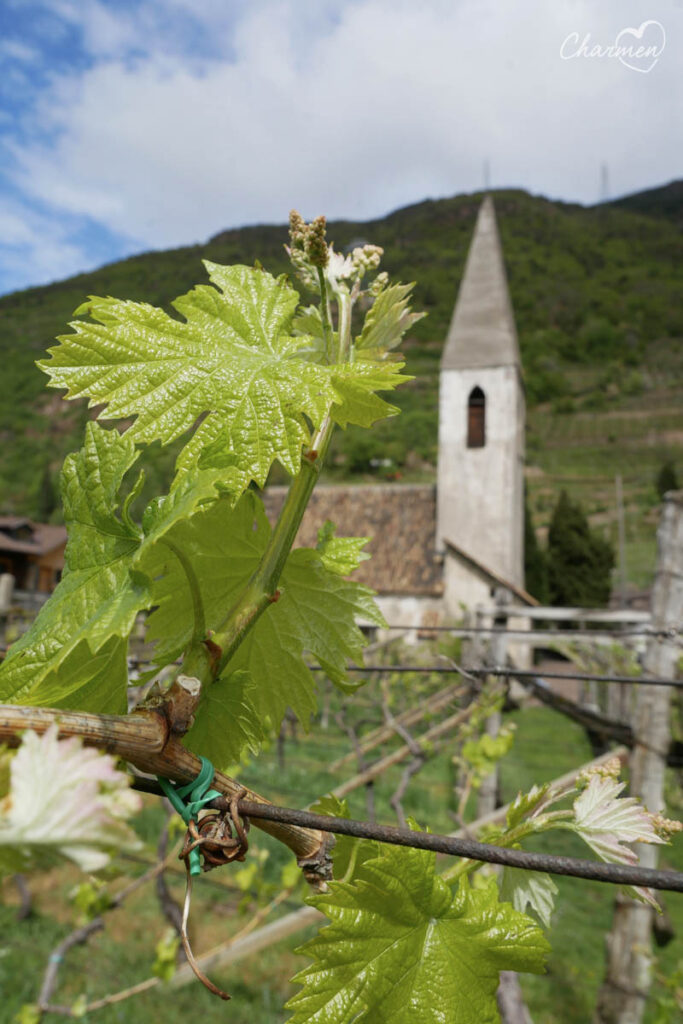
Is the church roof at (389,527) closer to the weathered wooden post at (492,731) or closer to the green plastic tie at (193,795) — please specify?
the weathered wooden post at (492,731)

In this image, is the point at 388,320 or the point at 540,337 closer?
the point at 388,320

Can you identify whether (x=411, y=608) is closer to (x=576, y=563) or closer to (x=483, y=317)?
(x=483, y=317)

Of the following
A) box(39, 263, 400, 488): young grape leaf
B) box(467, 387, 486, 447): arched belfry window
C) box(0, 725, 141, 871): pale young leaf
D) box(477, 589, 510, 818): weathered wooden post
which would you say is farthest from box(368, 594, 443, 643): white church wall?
box(0, 725, 141, 871): pale young leaf

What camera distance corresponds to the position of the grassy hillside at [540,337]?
48.7m

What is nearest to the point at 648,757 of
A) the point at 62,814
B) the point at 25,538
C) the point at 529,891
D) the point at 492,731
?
the point at 492,731

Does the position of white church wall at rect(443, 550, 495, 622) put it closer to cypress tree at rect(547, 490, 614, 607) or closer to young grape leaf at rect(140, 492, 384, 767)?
cypress tree at rect(547, 490, 614, 607)

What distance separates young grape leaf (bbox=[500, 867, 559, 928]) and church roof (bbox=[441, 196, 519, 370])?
17.1m

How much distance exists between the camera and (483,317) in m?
17.6

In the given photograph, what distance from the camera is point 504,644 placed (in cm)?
670

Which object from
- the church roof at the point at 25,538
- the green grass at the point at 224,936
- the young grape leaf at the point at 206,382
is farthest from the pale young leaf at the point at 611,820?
the church roof at the point at 25,538

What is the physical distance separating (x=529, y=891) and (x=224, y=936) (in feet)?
16.2

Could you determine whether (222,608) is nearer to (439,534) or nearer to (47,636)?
(47,636)

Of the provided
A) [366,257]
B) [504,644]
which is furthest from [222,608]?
[504,644]

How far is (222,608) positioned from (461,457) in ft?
53.6
